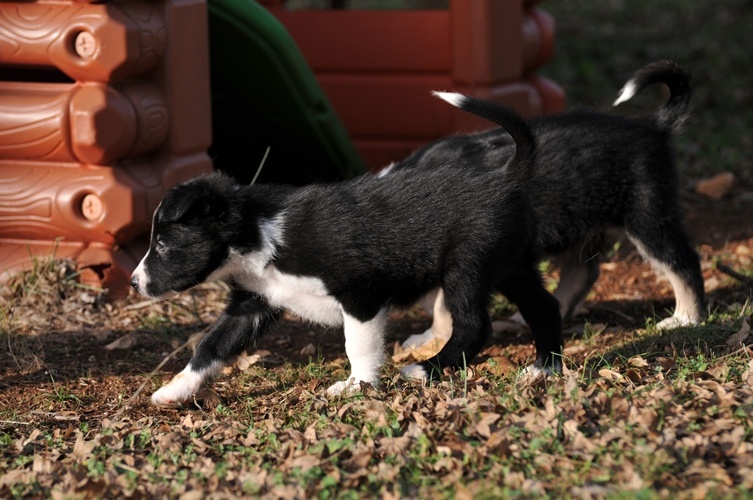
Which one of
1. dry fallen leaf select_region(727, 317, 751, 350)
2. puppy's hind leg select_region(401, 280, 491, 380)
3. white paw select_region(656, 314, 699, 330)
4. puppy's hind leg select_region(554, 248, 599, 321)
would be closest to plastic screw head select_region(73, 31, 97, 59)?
puppy's hind leg select_region(401, 280, 491, 380)

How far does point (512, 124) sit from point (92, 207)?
2550mm

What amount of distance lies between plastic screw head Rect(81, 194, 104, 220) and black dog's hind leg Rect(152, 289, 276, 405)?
1393 mm

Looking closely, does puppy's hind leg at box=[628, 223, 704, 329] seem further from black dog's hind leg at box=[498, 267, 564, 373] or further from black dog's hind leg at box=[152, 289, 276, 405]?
black dog's hind leg at box=[152, 289, 276, 405]

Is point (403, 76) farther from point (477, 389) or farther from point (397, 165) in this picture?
point (477, 389)

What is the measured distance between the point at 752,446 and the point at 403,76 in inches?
222

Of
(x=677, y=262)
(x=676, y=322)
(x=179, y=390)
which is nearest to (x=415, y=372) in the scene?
(x=179, y=390)

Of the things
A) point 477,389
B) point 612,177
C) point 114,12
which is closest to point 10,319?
point 114,12

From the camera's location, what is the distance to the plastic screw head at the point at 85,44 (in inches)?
235

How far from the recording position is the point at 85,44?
598 centimetres

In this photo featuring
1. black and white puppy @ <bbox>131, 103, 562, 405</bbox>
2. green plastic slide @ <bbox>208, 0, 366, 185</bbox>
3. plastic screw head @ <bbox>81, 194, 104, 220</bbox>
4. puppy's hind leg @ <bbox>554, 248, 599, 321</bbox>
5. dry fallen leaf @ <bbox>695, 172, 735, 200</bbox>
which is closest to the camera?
black and white puppy @ <bbox>131, 103, 562, 405</bbox>

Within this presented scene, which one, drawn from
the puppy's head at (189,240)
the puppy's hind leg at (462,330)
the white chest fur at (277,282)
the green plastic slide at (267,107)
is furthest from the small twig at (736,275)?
the puppy's head at (189,240)

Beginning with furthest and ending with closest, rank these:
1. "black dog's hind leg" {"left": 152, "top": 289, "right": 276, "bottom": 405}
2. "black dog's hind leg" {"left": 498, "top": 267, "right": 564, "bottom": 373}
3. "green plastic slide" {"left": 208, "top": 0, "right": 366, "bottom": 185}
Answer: "green plastic slide" {"left": 208, "top": 0, "right": 366, "bottom": 185}
"black dog's hind leg" {"left": 498, "top": 267, "right": 564, "bottom": 373}
"black dog's hind leg" {"left": 152, "top": 289, "right": 276, "bottom": 405}

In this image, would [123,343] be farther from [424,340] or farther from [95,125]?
[424,340]

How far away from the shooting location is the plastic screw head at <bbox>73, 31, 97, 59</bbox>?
5.96 m
